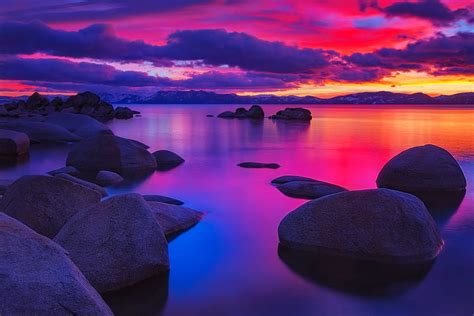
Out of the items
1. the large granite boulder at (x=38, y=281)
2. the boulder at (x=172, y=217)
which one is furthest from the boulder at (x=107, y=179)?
the large granite boulder at (x=38, y=281)

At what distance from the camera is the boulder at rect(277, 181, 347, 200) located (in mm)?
14812

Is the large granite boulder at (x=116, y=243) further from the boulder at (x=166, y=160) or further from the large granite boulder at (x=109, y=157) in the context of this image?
the boulder at (x=166, y=160)

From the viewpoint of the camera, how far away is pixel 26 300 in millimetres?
4875

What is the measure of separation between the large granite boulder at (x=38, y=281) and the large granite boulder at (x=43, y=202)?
3.83 meters

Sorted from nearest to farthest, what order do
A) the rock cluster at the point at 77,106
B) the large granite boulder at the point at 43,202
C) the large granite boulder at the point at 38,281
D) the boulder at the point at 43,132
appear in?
1. the large granite boulder at the point at 38,281
2. the large granite boulder at the point at 43,202
3. the boulder at the point at 43,132
4. the rock cluster at the point at 77,106

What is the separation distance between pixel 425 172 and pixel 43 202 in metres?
12.1

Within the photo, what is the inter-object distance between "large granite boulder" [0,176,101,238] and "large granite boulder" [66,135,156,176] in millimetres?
10309

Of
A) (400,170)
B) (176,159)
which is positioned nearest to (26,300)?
(400,170)

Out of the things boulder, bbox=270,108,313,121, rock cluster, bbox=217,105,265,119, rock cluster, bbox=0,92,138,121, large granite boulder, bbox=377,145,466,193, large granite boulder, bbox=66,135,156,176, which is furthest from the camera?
rock cluster, bbox=217,105,265,119

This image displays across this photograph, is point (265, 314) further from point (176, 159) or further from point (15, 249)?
point (176, 159)

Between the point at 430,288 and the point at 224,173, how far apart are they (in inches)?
542

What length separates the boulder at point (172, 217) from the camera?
1107 cm

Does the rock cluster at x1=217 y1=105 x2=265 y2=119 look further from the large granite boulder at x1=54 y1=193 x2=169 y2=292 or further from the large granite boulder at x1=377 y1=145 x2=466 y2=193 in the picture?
the large granite boulder at x1=54 y1=193 x2=169 y2=292

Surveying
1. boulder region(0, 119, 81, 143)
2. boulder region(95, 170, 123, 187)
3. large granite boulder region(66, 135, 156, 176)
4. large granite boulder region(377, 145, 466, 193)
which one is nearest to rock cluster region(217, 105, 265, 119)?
boulder region(0, 119, 81, 143)
